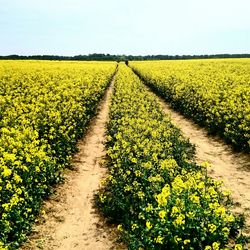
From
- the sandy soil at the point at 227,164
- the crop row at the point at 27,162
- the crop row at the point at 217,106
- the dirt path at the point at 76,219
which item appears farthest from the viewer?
the crop row at the point at 217,106

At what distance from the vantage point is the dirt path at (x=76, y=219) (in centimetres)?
834

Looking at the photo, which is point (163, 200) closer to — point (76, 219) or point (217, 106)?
point (76, 219)

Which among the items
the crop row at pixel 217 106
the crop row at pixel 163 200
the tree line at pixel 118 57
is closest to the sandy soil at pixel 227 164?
the crop row at pixel 217 106

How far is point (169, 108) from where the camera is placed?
84.3 feet

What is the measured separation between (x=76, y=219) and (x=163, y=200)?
328 centimetres

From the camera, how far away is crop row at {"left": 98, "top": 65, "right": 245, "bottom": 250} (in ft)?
20.9

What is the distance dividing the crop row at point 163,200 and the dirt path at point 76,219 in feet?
1.37

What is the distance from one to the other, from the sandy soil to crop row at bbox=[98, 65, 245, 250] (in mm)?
547

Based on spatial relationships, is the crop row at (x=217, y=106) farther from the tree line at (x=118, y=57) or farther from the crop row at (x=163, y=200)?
the tree line at (x=118, y=57)

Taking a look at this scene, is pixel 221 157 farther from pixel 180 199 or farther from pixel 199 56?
pixel 199 56

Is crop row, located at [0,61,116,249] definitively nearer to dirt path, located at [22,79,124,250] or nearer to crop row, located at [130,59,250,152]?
dirt path, located at [22,79,124,250]

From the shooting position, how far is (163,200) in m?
6.80

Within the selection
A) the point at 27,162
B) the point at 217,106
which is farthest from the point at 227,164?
the point at 27,162

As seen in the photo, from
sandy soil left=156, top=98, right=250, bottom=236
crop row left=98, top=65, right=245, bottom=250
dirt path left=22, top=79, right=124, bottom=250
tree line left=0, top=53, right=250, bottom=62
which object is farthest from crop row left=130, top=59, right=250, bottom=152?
tree line left=0, top=53, right=250, bottom=62
